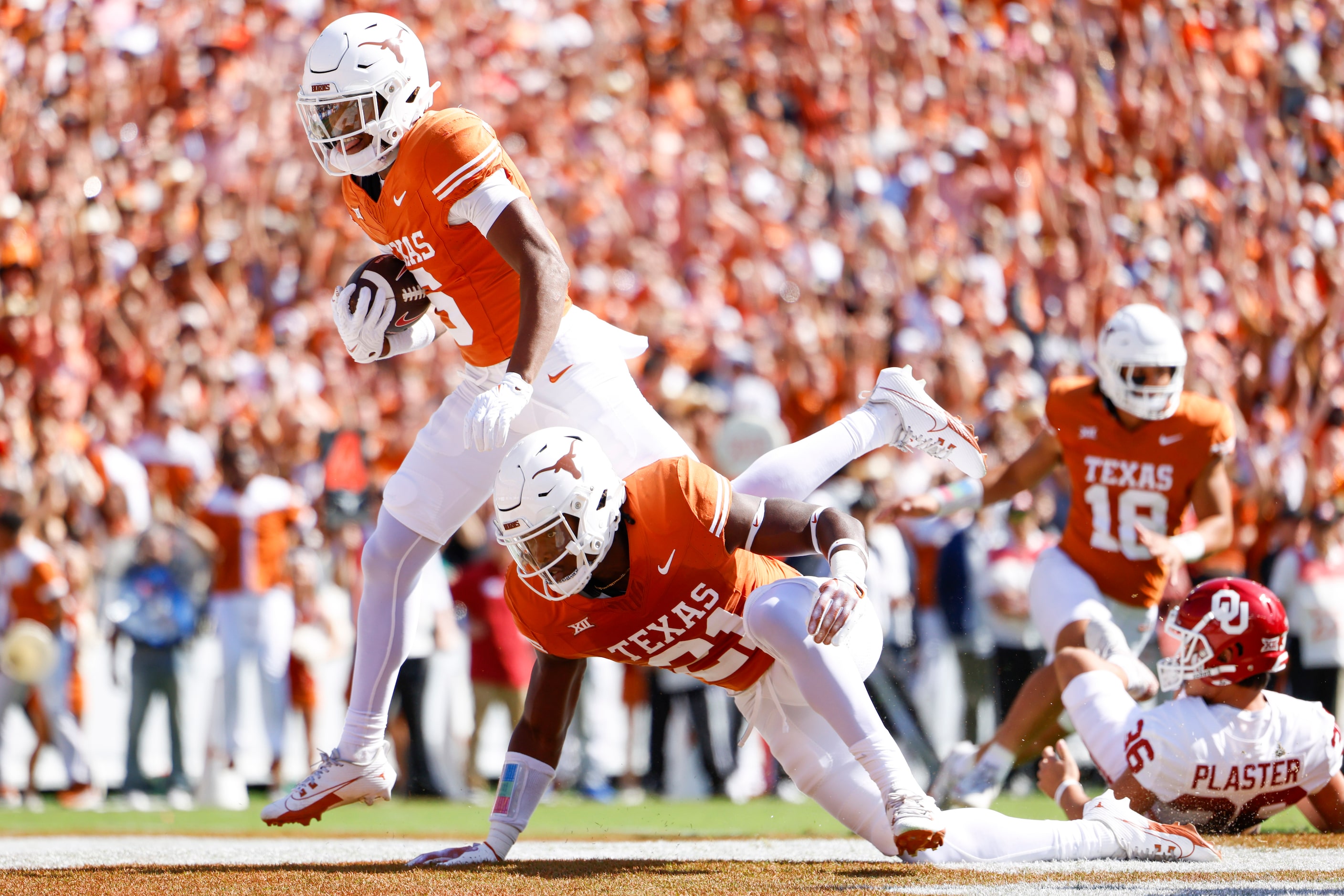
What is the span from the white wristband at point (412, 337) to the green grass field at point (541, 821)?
2.24 meters

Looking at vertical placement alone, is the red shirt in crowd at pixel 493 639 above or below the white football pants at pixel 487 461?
below

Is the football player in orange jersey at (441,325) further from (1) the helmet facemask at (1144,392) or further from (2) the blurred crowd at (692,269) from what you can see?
(2) the blurred crowd at (692,269)

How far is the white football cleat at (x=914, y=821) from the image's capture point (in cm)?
439

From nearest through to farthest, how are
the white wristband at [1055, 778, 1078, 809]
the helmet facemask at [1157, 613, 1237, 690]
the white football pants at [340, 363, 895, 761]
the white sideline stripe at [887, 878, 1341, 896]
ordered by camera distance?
1. the white sideline stripe at [887, 878, 1341, 896]
2. the white football pants at [340, 363, 895, 761]
3. the helmet facemask at [1157, 613, 1237, 690]
4. the white wristband at [1055, 778, 1078, 809]

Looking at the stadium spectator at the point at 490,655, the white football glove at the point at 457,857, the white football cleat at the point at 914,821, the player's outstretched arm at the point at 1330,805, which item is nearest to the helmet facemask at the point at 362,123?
the white football glove at the point at 457,857

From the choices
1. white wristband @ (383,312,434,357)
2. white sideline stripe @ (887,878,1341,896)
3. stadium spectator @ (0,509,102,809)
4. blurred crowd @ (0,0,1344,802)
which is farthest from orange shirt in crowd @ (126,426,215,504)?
white sideline stripe @ (887,878,1341,896)

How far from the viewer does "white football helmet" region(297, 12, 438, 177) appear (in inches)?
198

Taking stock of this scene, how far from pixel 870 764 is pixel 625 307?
7774 millimetres

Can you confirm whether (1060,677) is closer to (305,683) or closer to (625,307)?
(305,683)

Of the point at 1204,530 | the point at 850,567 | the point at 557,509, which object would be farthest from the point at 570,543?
the point at 1204,530

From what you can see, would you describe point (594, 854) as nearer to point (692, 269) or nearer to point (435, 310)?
point (435, 310)

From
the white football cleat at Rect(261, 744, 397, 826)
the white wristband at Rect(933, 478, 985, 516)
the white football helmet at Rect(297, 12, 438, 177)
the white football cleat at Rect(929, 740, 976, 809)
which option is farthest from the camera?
the white football cleat at Rect(929, 740, 976, 809)

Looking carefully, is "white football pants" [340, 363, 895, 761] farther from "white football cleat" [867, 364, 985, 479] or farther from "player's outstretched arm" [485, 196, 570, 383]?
"player's outstretched arm" [485, 196, 570, 383]

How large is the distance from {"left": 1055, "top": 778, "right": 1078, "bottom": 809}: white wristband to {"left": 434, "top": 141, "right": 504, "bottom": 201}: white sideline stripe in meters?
2.82
